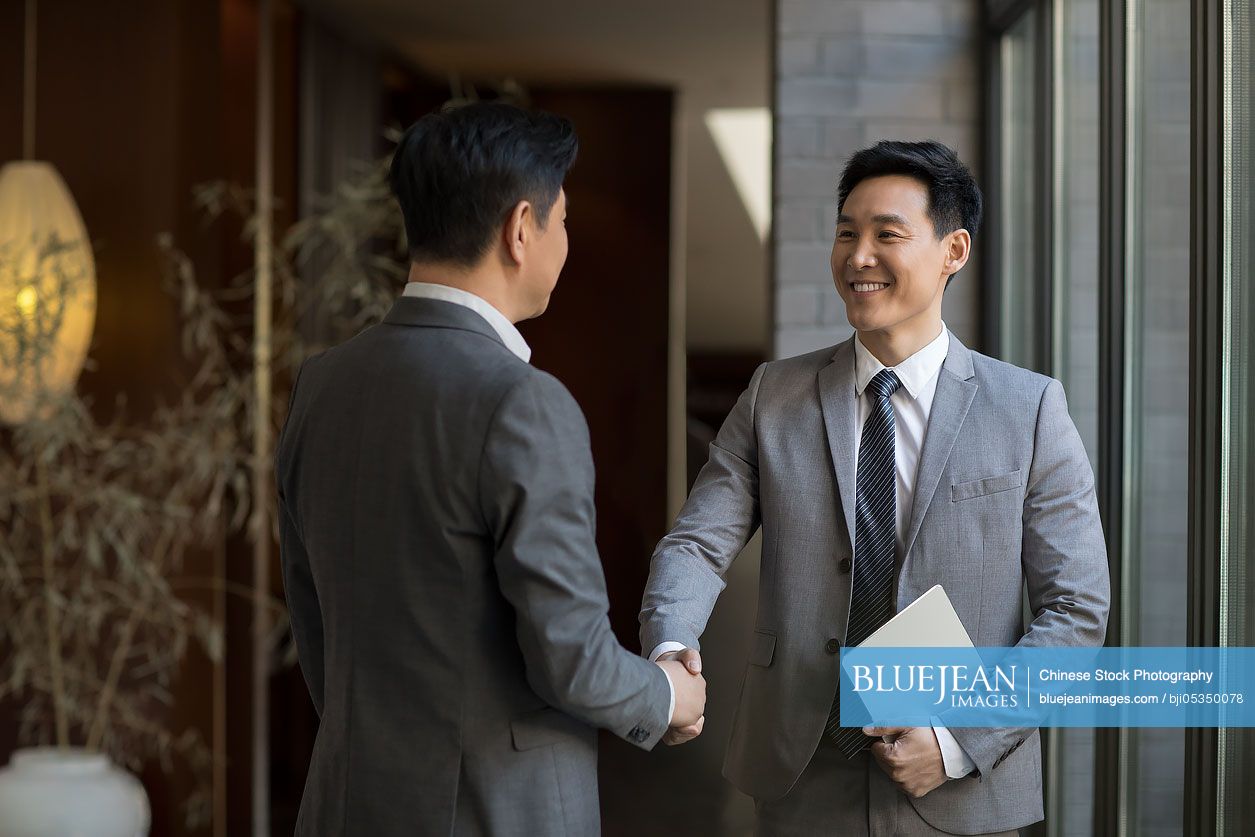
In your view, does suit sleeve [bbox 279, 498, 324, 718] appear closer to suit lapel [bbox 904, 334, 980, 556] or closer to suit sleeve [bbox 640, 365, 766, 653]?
suit sleeve [bbox 640, 365, 766, 653]

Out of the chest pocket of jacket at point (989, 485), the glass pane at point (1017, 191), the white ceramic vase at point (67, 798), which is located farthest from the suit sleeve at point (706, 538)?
the white ceramic vase at point (67, 798)

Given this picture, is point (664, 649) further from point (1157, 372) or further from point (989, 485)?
point (1157, 372)

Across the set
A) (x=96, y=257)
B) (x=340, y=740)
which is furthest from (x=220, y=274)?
(x=340, y=740)

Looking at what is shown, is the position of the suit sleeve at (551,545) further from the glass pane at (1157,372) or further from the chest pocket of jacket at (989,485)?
the glass pane at (1157,372)

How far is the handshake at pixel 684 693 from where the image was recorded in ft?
5.30

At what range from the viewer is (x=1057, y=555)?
5.49ft

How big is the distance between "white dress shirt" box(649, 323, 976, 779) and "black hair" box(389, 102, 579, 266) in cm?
57

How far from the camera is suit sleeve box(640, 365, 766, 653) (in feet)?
5.79

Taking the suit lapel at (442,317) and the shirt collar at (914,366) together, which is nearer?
the suit lapel at (442,317)

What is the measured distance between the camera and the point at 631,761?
3.91 m

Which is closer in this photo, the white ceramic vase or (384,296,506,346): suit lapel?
(384,296,506,346): suit lapel

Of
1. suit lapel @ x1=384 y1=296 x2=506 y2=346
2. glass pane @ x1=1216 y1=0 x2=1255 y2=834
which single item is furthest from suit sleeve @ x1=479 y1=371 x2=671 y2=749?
glass pane @ x1=1216 y1=0 x2=1255 y2=834

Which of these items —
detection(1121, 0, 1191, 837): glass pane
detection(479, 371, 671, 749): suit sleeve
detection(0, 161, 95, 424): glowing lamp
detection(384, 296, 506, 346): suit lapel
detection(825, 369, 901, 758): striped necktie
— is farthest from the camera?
detection(0, 161, 95, 424): glowing lamp

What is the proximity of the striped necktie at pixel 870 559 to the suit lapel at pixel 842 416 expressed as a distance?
0.05 feet
